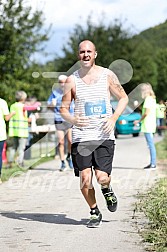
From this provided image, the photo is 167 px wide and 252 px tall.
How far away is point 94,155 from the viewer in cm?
772

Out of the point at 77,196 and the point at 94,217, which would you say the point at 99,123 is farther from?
the point at 77,196

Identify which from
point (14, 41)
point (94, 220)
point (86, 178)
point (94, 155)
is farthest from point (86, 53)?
point (14, 41)

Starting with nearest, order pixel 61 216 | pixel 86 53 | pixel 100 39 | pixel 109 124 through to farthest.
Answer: pixel 109 124 < pixel 86 53 < pixel 61 216 < pixel 100 39

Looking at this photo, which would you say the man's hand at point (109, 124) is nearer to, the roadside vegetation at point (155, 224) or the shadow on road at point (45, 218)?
the roadside vegetation at point (155, 224)

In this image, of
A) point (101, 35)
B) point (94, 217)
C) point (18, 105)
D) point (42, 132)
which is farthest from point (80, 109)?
point (101, 35)

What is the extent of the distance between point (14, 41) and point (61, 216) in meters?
13.6

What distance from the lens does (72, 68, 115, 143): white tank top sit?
764 cm

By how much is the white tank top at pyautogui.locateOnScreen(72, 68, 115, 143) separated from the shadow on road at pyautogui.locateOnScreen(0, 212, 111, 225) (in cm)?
108

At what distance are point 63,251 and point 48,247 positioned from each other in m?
0.24

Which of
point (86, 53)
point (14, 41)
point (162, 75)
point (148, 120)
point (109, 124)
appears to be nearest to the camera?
point (109, 124)

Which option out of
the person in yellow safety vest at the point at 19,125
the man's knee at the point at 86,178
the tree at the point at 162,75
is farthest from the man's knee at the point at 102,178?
the tree at the point at 162,75

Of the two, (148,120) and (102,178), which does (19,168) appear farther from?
(102,178)

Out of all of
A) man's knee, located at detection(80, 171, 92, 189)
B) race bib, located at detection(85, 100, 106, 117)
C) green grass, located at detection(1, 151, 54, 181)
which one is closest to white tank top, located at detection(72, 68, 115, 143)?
race bib, located at detection(85, 100, 106, 117)

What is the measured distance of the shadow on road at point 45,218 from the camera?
26.5 feet
